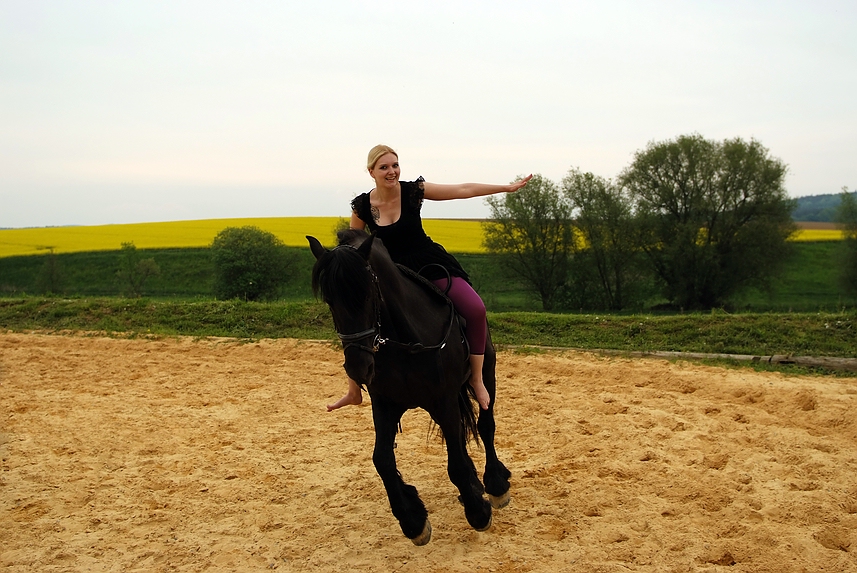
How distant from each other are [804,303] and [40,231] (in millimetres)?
51833

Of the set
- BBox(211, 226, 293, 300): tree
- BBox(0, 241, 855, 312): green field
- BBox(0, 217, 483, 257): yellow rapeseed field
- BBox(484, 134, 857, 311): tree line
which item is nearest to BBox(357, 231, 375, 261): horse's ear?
BBox(211, 226, 293, 300): tree

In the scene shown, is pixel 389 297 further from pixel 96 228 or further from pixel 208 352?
pixel 96 228

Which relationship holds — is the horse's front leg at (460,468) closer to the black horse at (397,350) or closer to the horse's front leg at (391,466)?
the black horse at (397,350)

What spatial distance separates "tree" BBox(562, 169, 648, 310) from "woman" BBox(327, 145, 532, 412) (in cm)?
2889

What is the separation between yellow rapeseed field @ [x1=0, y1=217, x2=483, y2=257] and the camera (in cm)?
4206

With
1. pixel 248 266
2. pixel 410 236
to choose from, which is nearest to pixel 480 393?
pixel 410 236

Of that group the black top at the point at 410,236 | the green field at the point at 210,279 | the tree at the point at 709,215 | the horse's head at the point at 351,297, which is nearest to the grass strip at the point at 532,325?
the black top at the point at 410,236

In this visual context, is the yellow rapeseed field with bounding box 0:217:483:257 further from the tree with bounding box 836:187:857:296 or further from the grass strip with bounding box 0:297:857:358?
the grass strip with bounding box 0:297:857:358

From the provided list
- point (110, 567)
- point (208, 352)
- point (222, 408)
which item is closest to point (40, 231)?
point (208, 352)

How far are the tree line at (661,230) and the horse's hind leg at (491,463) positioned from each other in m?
27.1

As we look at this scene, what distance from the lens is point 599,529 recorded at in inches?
183

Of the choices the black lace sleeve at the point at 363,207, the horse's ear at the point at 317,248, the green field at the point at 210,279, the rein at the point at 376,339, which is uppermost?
the black lace sleeve at the point at 363,207

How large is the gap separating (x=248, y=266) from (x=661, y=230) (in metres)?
19.8

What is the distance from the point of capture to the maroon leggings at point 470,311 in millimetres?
4730
